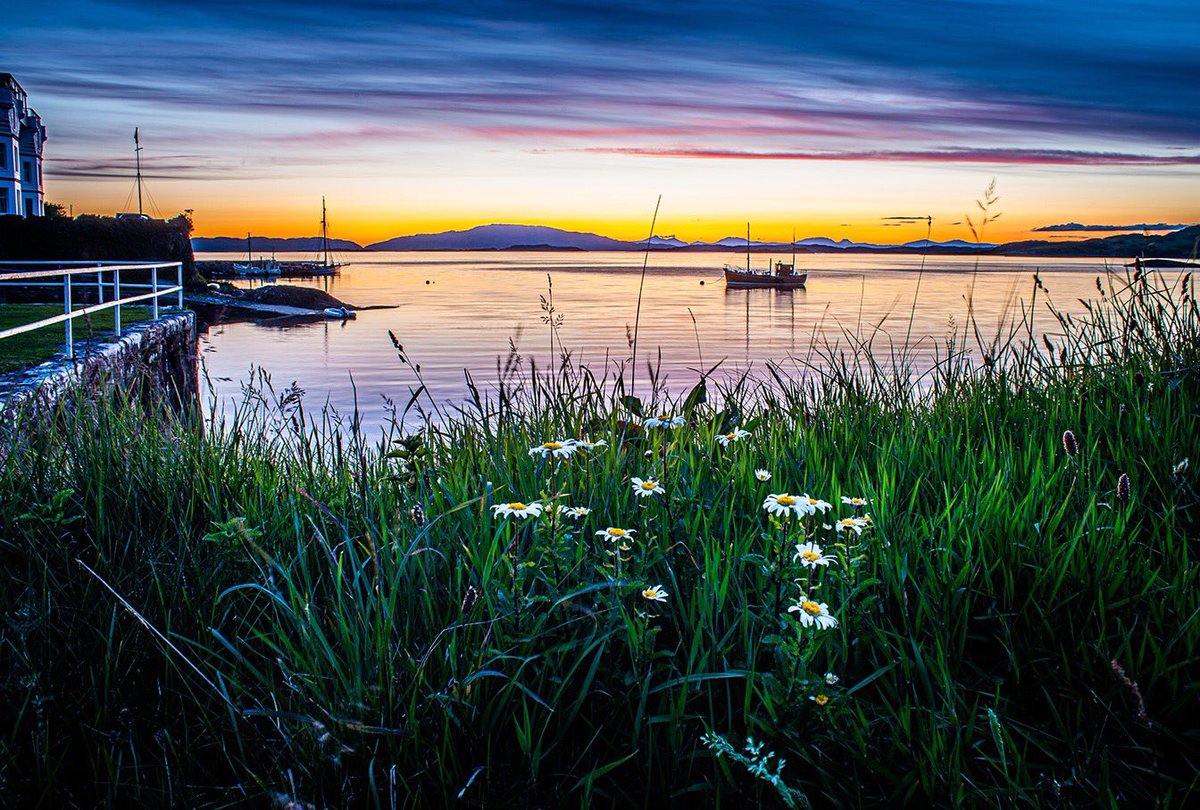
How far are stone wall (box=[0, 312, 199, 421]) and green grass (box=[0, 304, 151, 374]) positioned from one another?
0.35 meters

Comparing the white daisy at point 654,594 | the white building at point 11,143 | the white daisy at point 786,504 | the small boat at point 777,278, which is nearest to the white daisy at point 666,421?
the white daisy at point 786,504

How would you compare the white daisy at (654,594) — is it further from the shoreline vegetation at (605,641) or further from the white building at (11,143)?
the white building at (11,143)

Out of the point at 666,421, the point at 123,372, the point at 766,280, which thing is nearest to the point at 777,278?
the point at 766,280

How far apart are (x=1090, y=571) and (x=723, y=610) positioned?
1100 millimetres

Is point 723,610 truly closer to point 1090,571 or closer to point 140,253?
point 1090,571

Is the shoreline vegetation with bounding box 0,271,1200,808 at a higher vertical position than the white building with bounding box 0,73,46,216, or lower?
lower

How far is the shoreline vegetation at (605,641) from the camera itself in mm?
2041

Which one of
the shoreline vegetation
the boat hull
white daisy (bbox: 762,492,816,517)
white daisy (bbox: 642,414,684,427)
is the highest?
the boat hull

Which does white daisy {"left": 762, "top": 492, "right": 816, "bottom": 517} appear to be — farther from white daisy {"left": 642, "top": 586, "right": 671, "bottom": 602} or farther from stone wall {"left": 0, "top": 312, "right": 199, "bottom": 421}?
stone wall {"left": 0, "top": 312, "right": 199, "bottom": 421}

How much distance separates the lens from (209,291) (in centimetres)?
4978

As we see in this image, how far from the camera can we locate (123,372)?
9.43 m

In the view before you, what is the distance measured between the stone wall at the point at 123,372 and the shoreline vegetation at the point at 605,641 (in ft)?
4.38

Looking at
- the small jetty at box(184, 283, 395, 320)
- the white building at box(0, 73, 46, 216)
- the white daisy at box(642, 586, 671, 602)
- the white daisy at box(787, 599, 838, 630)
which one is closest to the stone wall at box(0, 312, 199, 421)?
the white daisy at box(642, 586, 671, 602)

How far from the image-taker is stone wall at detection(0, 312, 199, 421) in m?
4.84
